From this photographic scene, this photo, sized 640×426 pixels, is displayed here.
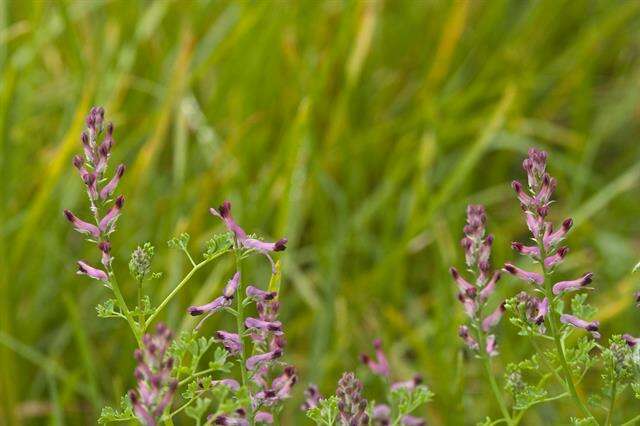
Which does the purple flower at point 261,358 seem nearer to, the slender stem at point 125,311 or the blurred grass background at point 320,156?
the slender stem at point 125,311

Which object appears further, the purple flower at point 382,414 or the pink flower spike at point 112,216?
the purple flower at point 382,414

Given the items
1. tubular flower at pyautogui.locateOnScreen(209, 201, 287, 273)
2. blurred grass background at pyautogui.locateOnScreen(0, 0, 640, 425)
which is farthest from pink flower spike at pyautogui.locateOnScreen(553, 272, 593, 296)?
blurred grass background at pyautogui.locateOnScreen(0, 0, 640, 425)

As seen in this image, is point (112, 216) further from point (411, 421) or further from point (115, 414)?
point (411, 421)

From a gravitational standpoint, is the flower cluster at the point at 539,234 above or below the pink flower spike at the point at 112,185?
below

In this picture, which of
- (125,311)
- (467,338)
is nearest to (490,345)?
(467,338)

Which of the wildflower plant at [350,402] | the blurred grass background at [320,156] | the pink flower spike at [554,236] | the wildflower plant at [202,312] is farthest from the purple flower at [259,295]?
the blurred grass background at [320,156]

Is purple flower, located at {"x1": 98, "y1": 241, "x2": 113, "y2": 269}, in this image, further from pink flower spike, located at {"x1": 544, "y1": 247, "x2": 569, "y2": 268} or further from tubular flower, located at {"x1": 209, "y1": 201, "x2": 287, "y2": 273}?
pink flower spike, located at {"x1": 544, "y1": 247, "x2": 569, "y2": 268}
